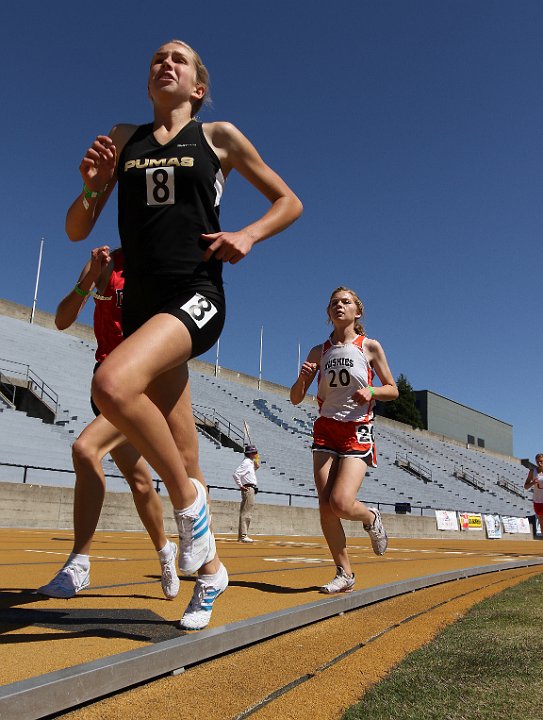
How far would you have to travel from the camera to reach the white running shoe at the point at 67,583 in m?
3.28

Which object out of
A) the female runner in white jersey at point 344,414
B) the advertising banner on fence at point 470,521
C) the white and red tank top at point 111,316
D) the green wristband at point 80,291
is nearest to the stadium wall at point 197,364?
the advertising banner on fence at point 470,521

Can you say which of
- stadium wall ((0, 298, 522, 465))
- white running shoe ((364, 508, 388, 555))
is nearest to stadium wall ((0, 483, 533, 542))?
white running shoe ((364, 508, 388, 555))

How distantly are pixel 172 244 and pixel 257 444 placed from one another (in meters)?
24.6

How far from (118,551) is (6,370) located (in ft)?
48.0

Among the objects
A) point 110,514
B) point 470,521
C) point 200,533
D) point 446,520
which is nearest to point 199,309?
point 200,533

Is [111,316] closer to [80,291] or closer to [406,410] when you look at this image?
[80,291]

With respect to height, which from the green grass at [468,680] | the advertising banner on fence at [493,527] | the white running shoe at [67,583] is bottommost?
the green grass at [468,680]

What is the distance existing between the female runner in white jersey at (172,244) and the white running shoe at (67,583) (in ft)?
3.16

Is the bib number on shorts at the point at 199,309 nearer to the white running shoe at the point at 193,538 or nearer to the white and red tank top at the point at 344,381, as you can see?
the white running shoe at the point at 193,538

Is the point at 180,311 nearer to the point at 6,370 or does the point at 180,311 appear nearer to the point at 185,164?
the point at 185,164

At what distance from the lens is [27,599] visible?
337 centimetres

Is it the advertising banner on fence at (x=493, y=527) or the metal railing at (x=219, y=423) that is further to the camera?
the metal railing at (x=219, y=423)

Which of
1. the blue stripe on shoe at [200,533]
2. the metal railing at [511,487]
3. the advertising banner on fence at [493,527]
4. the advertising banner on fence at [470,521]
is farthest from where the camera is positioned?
the metal railing at [511,487]

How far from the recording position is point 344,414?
15.6ft
